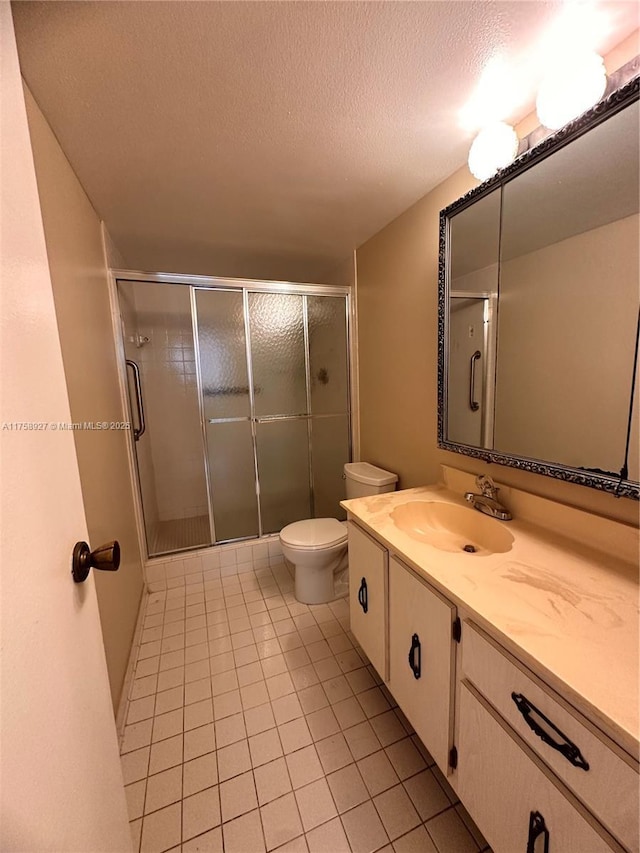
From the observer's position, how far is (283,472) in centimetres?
272

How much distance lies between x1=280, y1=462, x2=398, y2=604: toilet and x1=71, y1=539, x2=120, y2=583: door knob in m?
1.35

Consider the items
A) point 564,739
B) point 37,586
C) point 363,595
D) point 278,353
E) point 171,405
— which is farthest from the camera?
point 171,405

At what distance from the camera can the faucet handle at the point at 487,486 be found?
132cm

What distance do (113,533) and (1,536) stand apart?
134 centimetres

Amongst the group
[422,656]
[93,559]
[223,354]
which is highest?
[223,354]

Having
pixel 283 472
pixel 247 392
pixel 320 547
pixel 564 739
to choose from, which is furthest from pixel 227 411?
pixel 564 739

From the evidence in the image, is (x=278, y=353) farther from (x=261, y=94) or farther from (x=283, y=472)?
(x=261, y=94)

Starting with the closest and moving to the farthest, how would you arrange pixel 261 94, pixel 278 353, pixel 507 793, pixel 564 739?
pixel 564 739 < pixel 507 793 < pixel 261 94 < pixel 278 353

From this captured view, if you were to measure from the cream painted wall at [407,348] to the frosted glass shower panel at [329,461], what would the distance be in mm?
287

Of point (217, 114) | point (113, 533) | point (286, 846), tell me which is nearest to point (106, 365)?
point (113, 533)

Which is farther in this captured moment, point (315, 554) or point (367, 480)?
point (367, 480)

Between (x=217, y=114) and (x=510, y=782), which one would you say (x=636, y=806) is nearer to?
(x=510, y=782)

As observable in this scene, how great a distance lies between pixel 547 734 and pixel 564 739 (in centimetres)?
4

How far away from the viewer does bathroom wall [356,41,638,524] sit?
1.54m
